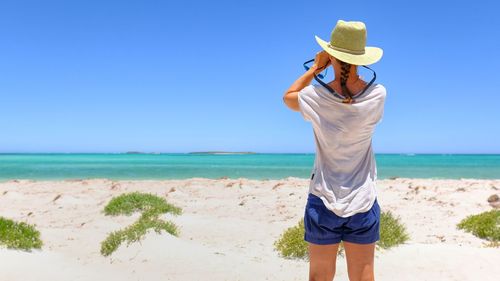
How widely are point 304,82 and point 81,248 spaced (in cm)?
637

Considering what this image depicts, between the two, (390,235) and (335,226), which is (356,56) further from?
(390,235)

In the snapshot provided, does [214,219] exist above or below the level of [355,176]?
below

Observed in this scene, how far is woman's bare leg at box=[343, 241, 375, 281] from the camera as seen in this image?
3051mm

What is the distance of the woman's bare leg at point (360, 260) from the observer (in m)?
3.05

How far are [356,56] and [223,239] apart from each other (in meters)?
6.40

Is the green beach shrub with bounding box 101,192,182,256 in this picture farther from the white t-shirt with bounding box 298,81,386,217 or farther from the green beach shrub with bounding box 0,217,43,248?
the white t-shirt with bounding box 298,81,386,217

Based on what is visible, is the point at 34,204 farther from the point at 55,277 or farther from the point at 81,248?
the point at 55,277

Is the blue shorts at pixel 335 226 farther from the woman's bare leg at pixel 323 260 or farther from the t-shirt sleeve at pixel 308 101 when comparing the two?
the t-shirt sleeve at pixel 308 101

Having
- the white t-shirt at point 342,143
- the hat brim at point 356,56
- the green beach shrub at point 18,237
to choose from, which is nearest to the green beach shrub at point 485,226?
the white t-shirt at point 342,143

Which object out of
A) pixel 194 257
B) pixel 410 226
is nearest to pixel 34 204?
pixel 194 257

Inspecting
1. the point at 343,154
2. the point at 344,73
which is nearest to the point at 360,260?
the point at 343,154

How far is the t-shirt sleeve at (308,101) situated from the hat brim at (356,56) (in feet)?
0.85

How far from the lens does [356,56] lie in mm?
2971

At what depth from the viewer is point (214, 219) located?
34.0ft
